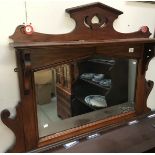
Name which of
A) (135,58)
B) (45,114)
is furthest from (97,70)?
(45,114)

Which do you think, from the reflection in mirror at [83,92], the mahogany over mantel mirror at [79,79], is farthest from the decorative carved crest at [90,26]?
the reflection in mirror at [83,92]

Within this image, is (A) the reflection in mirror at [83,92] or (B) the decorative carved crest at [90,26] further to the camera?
(A) the reflection in mirror at [83,92]

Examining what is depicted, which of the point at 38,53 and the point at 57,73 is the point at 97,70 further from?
the point at 38,53

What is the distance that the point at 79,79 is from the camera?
1.57 meters

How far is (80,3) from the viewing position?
130cm

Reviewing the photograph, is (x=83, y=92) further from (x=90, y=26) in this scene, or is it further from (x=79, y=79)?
(x=90, y=26)

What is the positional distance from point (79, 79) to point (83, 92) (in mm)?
150

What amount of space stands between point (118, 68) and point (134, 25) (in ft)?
1.21

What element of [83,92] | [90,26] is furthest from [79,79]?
[90,26]

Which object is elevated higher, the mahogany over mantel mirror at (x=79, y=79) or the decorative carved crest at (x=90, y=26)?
the decorative carved crest at (x=90, y=26)

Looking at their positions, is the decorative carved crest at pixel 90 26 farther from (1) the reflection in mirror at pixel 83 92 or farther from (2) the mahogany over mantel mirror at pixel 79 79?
(1) the reflection in mirror at pixel 83 92

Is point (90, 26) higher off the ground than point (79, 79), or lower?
higher

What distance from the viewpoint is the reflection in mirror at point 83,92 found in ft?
4.57

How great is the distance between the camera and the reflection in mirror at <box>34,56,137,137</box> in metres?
1.39
